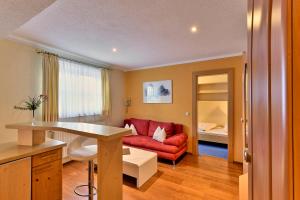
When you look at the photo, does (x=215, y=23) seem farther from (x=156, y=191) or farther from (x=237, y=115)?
(x=156, y=191)

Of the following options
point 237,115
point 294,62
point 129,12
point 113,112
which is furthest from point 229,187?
point 113,112

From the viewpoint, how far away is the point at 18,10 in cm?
150

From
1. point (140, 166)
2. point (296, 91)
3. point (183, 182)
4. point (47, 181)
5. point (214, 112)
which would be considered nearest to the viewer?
point (296, 91)

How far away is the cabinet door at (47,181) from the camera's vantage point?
1568 millimetres

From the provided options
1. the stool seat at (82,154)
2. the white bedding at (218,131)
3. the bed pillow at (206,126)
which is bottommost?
the white bedding at (218,131)

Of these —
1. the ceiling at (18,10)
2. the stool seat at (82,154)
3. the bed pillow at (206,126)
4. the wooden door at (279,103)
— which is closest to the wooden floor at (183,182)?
the stool seat at (82,154)

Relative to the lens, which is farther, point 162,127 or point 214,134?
point 214,134

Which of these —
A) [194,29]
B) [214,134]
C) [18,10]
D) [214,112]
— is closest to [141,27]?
[194,29]

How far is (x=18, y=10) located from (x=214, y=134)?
5005 millimetres

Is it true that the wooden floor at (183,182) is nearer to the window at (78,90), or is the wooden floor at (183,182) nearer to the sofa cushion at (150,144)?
the sofa cushion at (150,144)

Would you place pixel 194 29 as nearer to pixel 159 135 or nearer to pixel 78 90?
pixel 159 135

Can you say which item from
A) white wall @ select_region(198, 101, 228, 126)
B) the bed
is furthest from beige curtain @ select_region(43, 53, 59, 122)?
white wall @ select_region(198, 101, 228, 126)

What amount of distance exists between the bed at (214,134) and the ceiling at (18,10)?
485cm

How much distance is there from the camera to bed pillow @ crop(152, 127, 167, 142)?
3771 millimetres
